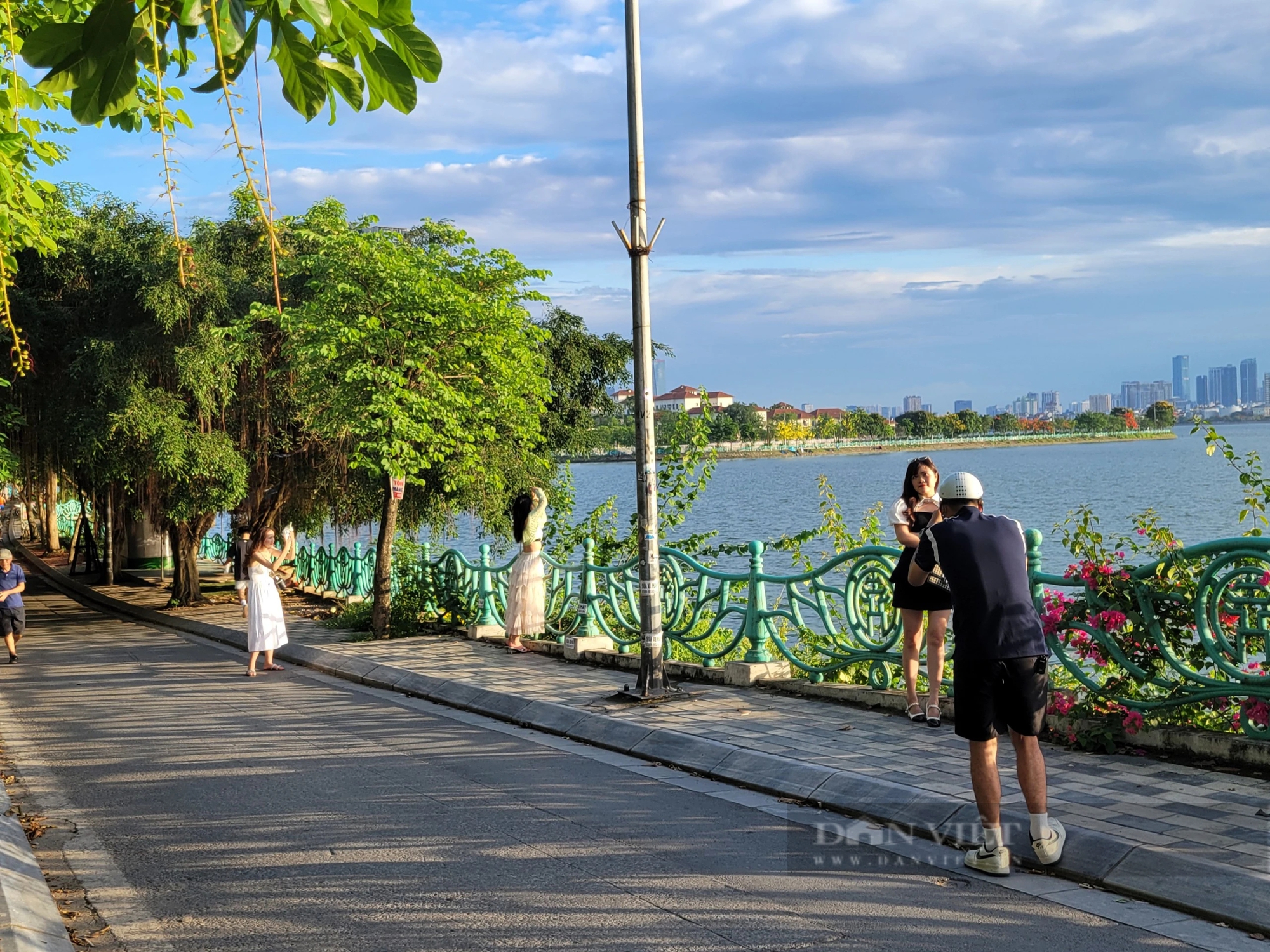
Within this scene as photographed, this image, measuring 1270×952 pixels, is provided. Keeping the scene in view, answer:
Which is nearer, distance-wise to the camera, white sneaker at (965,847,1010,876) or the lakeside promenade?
white sneaker at (965,847,1010,876)

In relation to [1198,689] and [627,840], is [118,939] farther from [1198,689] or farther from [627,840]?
[1198,689]

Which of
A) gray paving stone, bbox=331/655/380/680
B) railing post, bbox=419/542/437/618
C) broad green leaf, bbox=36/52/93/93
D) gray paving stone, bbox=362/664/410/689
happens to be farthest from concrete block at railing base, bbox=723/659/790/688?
broad green leaf, bbox=36/52/93/93

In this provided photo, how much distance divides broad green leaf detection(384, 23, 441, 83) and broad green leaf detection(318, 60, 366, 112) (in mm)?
251

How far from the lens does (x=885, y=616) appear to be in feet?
32.3

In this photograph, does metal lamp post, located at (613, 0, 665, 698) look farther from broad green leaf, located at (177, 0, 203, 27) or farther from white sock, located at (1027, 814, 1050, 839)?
broad green leaf, located at (177, 0, 203, 27)

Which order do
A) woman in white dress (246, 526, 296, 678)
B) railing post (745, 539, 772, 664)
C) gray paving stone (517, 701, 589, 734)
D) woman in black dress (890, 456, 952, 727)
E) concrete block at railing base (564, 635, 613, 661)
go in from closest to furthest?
woman in black dress (890, 456, 952, 727) → gray paving stone (517, 701, 589, 734) → railing post (745, 539, 772, 664) → concrete block at railing base (564, 635, 613, 661) → woman in white dress (246, 526, 296, 678)

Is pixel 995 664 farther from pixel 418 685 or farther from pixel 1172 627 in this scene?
pixel 418 685

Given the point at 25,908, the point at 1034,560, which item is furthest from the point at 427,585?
the point at 25,908

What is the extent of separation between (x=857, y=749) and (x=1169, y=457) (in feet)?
441

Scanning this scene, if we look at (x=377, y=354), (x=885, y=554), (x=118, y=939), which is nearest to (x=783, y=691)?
(x=885, y=554)

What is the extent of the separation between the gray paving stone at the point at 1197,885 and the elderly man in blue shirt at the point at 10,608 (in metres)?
16.3

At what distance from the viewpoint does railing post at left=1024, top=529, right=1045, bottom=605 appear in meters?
8.27

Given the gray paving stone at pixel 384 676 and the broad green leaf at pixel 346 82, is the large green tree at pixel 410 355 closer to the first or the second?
the gray paving stone at pixel 384 676

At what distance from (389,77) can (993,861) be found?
4.66 m
